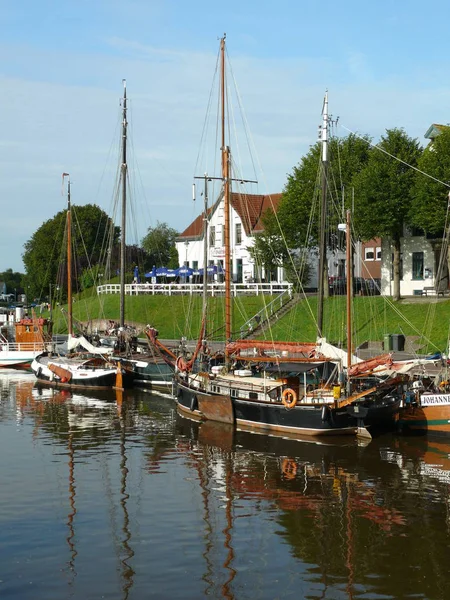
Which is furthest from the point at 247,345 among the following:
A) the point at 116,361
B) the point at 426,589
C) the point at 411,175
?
the point at 411,175

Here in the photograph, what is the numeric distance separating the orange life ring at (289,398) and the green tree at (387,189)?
34.3m

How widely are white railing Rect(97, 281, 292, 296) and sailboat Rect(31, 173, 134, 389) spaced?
56.0 ft

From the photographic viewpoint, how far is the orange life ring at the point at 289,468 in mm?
28859

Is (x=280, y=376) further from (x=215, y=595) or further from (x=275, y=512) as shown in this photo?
(x=215, y=595)

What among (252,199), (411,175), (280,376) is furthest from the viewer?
(252,199)

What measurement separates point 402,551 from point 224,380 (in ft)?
65.9

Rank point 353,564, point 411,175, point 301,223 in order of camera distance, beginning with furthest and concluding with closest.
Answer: point 301,223, point 411,175, point 353,564

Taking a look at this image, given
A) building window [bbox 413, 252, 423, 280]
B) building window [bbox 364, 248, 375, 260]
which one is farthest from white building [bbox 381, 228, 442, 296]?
building window [bbox 364, 248, 375, 260]

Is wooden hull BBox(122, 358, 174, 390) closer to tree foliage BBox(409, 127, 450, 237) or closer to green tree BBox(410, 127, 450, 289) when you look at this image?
green tree BBox(410, 127, 450, 289)

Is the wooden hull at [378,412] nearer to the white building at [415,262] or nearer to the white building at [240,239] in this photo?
the white building at [415,262]

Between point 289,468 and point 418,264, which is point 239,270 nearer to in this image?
point 418,264

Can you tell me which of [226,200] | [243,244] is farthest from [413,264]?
[226,200]

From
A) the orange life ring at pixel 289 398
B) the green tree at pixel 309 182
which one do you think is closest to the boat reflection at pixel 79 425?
the orange life ring at pixel 289 398

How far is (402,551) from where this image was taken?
20359 millimetres
